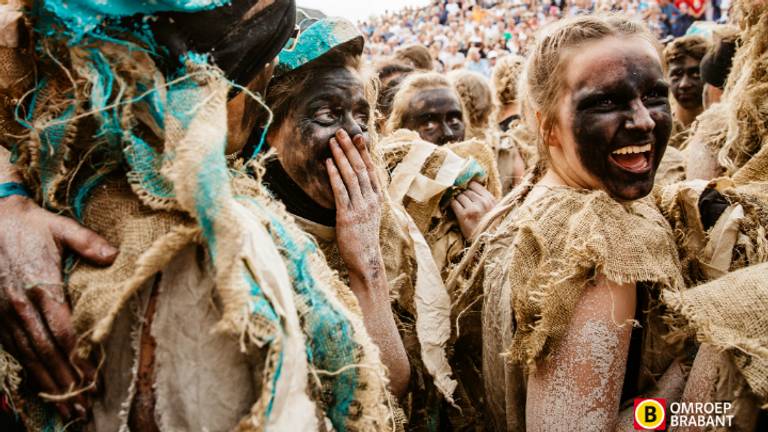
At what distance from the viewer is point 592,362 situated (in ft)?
5.62

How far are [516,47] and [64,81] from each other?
15.8 metres

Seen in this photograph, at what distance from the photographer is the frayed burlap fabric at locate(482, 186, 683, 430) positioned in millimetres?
1719

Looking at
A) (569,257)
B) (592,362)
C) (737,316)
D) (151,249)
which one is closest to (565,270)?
(569,257)

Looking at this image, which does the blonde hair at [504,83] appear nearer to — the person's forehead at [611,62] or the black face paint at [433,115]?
the black face paint at [433,115]

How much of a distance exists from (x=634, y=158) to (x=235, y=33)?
138 cm

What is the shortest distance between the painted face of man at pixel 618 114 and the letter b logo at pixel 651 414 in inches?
25.9

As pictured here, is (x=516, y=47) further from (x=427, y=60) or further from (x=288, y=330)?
(x=288, y=330)

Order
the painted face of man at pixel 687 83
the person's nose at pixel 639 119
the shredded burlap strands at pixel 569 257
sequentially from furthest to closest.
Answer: the painted face of man at pixel 687 83 → the person's nose at pixel 639 119 → the shredded burlap strands at pixel 569 257

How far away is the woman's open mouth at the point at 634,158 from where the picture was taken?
1.93 m

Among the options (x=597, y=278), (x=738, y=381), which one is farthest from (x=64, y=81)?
(x=738, y=381)

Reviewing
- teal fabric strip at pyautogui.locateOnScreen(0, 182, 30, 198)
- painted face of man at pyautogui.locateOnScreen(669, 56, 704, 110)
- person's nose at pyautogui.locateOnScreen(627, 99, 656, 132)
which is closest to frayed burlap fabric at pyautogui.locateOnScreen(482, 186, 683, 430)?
person's nose at pyautogui.locateOnScreen(627, 99, 656, 132)

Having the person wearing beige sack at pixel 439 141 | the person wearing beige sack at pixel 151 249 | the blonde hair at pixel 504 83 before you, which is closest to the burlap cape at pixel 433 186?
the person wearing beige sack at pixel 439 141

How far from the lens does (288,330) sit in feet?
3.71

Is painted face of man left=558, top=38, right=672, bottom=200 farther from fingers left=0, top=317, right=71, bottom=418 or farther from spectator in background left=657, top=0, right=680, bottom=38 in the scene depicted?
spectator in background left=657, top=0, right=680, bottom=38
